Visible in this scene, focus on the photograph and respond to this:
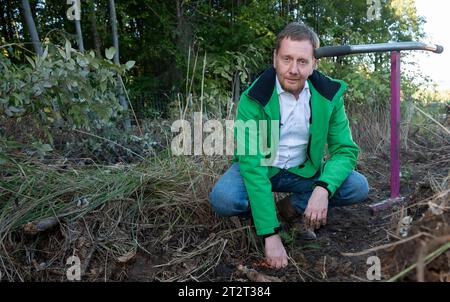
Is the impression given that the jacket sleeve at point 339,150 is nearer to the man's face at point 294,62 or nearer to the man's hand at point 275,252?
the man's face at point 294,62

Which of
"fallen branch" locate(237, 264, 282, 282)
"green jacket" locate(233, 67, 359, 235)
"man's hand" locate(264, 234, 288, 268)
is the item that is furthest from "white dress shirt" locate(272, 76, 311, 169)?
"fallen branch" locate(237, 264, 282, 282)

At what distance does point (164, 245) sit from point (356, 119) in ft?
9.96

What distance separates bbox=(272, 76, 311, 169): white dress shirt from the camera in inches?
80.6

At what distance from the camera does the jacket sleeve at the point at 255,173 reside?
180cm

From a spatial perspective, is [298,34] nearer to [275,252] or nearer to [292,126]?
→ [292,126]

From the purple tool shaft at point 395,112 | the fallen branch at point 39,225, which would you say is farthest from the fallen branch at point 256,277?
the purple tool shaft at point 395,112

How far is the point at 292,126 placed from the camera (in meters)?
2.07

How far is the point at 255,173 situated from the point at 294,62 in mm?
534

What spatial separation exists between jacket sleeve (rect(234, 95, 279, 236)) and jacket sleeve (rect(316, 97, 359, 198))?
300mm

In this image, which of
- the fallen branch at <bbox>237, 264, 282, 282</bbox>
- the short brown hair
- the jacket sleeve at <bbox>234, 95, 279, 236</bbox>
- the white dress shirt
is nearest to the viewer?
the fallen branch at <bbox>237, 264, 282, 282</bbox>

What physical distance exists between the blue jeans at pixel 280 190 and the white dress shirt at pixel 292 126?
0.08m

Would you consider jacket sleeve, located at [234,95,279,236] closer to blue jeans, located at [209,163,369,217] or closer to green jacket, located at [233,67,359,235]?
green jacket, located at [233,67,359,235]
